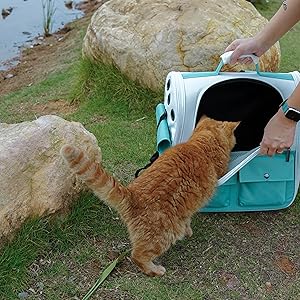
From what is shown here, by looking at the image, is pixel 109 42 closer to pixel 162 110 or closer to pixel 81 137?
pixel 162 110

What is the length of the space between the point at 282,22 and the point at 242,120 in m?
0.61

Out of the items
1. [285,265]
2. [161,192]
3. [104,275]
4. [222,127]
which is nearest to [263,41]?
[222,127]

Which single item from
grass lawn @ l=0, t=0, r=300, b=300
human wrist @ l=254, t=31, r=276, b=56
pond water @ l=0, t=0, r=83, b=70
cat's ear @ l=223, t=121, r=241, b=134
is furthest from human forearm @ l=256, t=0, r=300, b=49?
pond water @ l=0, t=0, r=83, b=70

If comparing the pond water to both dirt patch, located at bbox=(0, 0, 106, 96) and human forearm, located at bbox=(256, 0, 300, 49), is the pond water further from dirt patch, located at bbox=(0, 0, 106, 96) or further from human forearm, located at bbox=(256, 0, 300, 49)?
human forearm, located at bbox=(256, 0, 300, 49)

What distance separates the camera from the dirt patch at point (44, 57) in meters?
6.38

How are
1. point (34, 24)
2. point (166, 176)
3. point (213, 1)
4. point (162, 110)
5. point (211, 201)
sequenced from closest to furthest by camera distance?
point (166, 176), point (211, 201), point (162, 110), point (213, 1), point (34, 24)

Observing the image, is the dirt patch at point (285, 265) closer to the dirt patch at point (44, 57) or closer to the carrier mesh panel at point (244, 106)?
the carrier mesh panel at point (244, 106)

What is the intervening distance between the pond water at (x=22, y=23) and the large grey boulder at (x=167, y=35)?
10.1ft

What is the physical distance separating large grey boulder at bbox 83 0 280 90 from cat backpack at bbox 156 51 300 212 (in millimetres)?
1017

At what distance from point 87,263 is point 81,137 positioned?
2.14ft

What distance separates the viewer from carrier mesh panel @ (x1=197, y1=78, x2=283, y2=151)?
3.04m

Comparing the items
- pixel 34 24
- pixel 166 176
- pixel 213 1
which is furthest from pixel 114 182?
Result: pixel 34 24

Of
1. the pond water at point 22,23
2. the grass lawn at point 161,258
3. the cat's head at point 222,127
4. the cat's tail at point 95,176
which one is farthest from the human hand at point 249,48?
the pond water at point 22,23

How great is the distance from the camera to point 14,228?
256cm
